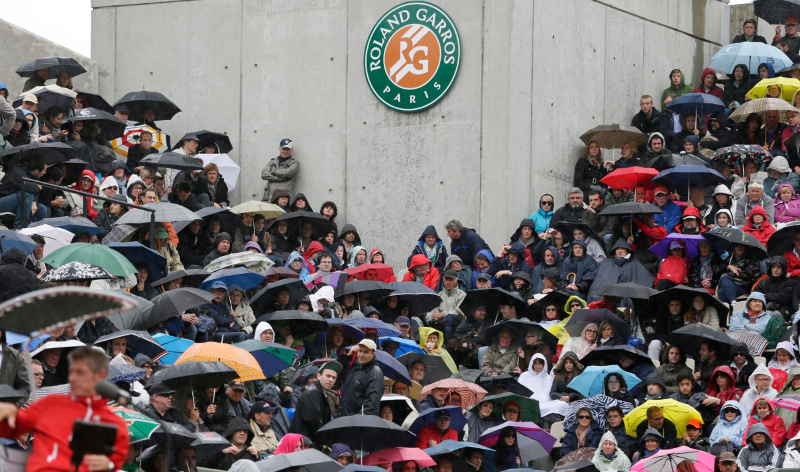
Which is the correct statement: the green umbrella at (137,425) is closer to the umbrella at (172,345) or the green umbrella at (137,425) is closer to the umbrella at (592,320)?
the umbrella at (172,345)

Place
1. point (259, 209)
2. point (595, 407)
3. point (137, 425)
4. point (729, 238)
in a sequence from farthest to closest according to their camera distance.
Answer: point (259, 209), point (729, 238), point (595, 407), point (137, 425)

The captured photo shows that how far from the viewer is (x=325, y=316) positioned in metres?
17.7

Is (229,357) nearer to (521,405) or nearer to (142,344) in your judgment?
(142,344)

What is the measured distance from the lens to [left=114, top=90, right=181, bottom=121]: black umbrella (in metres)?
23.7

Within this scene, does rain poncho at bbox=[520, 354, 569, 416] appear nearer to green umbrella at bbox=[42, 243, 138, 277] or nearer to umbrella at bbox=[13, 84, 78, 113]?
green umbrella at bbox=[42, 243, 138, 277]

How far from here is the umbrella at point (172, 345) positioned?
15.0m

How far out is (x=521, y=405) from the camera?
15.6 metres

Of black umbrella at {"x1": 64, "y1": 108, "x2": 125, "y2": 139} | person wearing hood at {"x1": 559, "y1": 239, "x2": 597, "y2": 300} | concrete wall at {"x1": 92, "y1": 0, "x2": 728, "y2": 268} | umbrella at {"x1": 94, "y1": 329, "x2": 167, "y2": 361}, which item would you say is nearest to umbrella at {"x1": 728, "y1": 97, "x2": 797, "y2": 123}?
concrete wall at {"x1": 92, "y1": 0, "x2": 728, "y2": 268}

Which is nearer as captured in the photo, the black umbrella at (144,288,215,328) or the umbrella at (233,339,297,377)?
the umbrella at (233,339,297,377)

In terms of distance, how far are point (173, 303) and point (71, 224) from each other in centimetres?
259

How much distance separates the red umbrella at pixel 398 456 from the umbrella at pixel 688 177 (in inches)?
339

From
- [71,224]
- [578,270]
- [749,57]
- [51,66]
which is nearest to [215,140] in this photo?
[51,66]

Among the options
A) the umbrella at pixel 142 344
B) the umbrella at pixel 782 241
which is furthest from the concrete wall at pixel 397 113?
the umbrella at pixel 142 344

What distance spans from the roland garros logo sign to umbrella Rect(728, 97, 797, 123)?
190 inches
